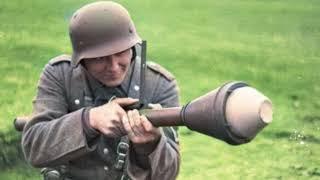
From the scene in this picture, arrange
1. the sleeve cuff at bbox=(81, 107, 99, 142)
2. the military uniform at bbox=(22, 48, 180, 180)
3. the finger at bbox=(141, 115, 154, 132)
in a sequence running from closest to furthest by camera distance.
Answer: the finger at bbox=(141, 115, 154, 132) → the sleeve cuff at bbox=(81, 107, 99, 142) → the military uniform at bbox=(22, 48, 180, 180)

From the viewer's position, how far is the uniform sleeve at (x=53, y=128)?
6.82 ft

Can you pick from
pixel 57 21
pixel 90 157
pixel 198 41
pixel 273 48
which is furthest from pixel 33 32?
pixel 90 157

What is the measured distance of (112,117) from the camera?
6.02 ft

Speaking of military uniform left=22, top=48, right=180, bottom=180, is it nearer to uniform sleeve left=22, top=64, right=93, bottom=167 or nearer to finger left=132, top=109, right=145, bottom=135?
uniform sleeve left=22, top=64, right=93, bottom=167

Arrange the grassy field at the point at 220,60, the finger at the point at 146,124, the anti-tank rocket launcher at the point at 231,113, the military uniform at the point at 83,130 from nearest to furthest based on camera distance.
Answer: the anti-tank rocket launcher at the point at 231,113 → the finger at the point at 146,124 → the military uniform at the point at 83,130 → the grassy field at the point at 220,60

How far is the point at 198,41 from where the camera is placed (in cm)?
601

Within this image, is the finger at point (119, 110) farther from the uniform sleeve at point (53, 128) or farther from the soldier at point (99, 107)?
the uniform sleeve at point (53, 128)

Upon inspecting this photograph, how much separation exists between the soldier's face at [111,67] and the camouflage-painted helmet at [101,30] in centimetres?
2

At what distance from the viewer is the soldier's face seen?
215 cm

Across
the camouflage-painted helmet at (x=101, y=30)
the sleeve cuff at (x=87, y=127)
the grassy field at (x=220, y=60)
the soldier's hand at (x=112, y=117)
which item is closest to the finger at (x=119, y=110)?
the soldier's hand at (x=112, y=117)

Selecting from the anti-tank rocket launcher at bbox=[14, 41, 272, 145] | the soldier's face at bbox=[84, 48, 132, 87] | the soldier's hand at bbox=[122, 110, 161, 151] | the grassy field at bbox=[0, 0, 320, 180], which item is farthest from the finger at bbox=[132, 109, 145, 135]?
the grassy field at bbox=[0, 0, 320, 180]

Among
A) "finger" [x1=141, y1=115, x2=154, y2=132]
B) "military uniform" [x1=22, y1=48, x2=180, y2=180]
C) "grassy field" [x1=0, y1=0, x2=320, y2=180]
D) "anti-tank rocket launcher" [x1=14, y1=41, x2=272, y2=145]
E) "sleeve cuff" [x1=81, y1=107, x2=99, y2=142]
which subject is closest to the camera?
"anti-tank rocket launcher" [x1=14, y1=41, x2=272, y2=145]

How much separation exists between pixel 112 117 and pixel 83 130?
22 cm

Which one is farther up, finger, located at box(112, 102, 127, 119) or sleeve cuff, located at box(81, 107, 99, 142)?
finger, located at box(112, 102, 127, 119)
